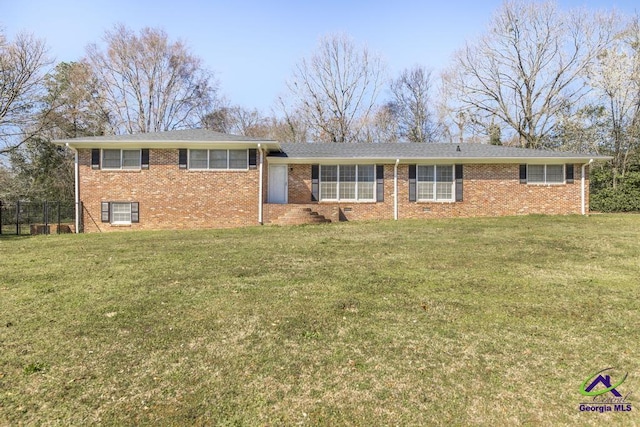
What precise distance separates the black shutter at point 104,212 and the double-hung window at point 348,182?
8.43 metres

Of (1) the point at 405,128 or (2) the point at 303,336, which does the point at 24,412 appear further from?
(1) the point at 405,128

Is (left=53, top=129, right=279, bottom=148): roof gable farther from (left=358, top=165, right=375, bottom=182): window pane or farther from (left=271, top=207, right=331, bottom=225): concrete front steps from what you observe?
(left=358, top=165, right=375, bottom=182): window pane

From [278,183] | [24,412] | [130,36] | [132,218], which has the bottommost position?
[24,412]

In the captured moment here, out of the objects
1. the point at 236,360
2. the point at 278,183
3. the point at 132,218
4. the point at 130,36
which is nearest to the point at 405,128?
the point at 278,183

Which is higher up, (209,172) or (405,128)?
(405,128)

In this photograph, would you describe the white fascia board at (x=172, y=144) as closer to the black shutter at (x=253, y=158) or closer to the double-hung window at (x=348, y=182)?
the black shutter at (x=253, y=158)

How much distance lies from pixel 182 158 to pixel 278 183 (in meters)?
3.93

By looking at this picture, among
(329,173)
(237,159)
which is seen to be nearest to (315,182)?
(329,173)

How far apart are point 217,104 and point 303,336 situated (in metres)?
32.1

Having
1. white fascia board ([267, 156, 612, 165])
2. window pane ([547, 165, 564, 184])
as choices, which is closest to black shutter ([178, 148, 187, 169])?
white fascia board ([267, 156, 612, 165])

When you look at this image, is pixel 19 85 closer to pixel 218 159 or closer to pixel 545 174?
pixel 218 159

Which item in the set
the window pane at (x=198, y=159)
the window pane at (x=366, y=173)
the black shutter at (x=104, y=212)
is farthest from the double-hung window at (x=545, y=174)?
the black shutter at (x=104, y=212)

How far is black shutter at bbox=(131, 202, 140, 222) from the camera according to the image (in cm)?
1455

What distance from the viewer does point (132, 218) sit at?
47.9 feet
